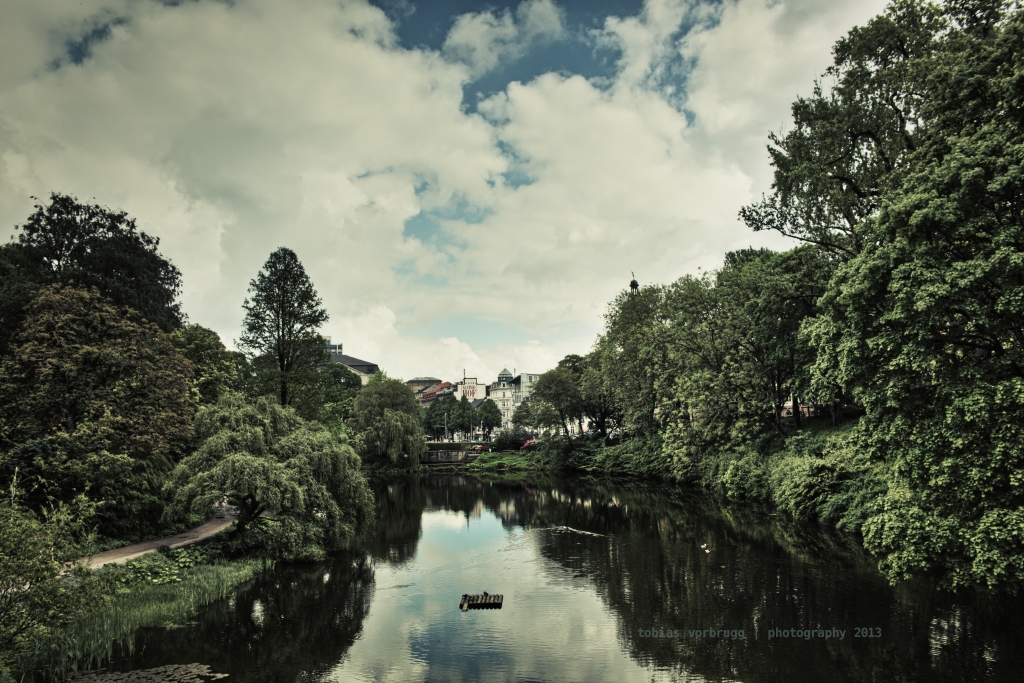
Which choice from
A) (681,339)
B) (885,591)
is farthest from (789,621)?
(681,339)

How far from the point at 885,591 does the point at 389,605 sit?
53.4ft

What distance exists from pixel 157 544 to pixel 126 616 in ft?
25.2

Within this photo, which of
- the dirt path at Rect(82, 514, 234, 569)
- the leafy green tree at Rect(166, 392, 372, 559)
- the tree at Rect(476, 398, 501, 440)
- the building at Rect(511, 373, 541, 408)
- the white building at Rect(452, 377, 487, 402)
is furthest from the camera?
the white building at Rect(452, 377, 487, 402)

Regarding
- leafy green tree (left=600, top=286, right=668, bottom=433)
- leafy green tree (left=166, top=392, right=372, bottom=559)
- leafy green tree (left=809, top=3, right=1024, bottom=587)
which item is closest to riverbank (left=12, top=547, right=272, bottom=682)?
leafy green tree (left=166, top=392, right=372, bottom=559)

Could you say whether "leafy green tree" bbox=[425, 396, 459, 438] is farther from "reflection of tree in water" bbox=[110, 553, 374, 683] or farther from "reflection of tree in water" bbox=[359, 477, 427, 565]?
"reflection of tree in water" bbox=[110, 553, 374, 683]

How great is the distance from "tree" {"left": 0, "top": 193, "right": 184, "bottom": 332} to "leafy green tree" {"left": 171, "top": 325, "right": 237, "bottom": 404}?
1.85 meters

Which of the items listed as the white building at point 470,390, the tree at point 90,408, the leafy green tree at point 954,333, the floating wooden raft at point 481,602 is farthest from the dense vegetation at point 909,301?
the white building at point 470,390

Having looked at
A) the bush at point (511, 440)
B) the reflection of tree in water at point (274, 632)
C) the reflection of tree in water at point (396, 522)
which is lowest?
the reflection of tree in water at point (274, 632)

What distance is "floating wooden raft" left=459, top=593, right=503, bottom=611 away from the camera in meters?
19.7

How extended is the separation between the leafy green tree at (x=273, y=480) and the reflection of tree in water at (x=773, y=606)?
9981mm

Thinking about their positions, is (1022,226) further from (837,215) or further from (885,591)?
(837,215)

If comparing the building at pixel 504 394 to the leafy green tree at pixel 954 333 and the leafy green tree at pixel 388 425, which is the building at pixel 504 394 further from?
the leafy green tree at pixel 954 333

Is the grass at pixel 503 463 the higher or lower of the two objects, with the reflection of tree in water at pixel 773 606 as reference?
higher

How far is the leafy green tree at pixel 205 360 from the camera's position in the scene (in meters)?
35.7
